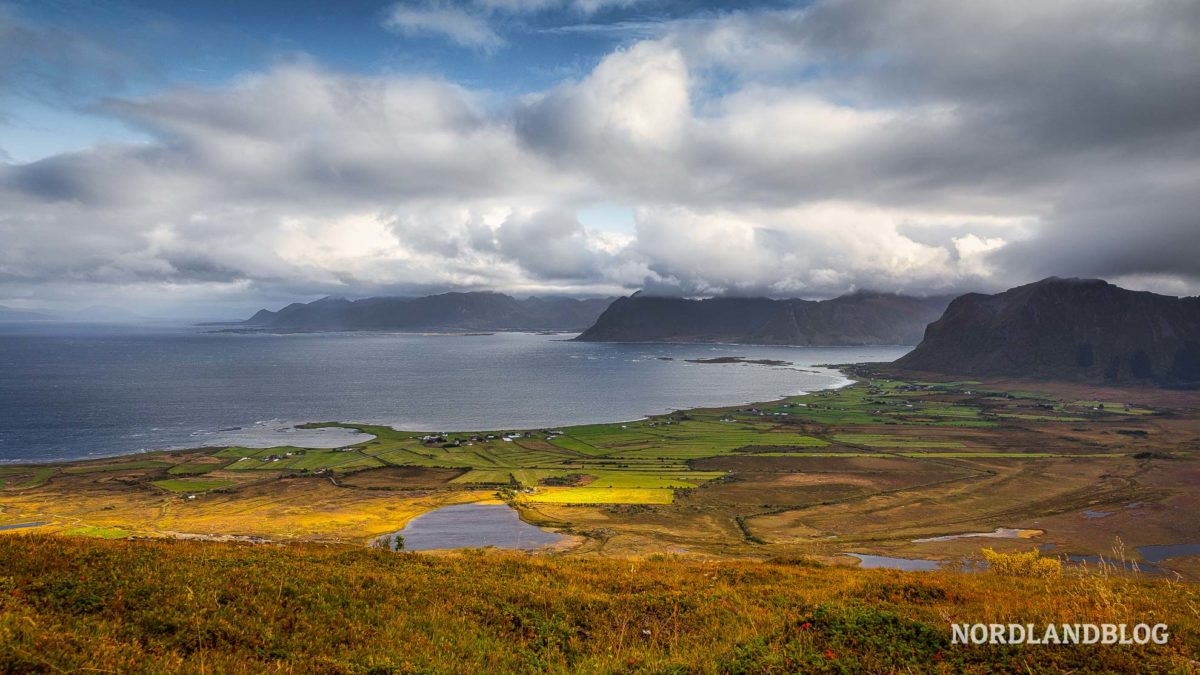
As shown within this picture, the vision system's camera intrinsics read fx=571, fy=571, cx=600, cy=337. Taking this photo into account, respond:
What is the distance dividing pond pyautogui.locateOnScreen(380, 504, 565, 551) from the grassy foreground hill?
1787 inches

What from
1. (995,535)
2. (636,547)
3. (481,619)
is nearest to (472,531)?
(636,547)

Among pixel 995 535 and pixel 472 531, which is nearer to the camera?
pixel 472 531

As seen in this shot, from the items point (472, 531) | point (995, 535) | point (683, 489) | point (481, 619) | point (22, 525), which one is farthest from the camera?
point (683, 489)

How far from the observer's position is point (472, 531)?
7012 cm

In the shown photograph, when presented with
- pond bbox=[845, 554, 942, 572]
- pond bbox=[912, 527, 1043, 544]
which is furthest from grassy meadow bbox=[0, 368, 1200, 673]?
pond bbox=[845, 554, 942, 572]

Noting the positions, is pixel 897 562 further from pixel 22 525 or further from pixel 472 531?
pixel 22 525

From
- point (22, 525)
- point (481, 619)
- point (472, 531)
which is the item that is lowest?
point (472, 531)

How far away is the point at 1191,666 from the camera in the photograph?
1188 centimetres

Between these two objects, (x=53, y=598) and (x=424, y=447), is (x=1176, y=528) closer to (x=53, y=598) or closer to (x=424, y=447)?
(x=53, y=598)

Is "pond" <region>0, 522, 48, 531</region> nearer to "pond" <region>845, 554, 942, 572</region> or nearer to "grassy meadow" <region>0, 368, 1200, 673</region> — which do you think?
"grassy meadow" <region>0, 368, 1200, 673</region>

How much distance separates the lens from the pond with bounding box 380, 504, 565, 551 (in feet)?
211

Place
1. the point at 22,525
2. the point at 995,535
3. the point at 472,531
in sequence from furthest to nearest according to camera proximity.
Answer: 1. the point at 995,535
2. the point at 472,531
3. the point at 22,525

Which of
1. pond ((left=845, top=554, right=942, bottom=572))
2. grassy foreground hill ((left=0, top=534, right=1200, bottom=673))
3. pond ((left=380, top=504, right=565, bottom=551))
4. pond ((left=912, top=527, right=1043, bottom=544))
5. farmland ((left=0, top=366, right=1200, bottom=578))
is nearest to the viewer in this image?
grassy foreground hill ((left=0, top=534, right=1200, bottom=673))

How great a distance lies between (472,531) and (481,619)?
5773 centimetres
